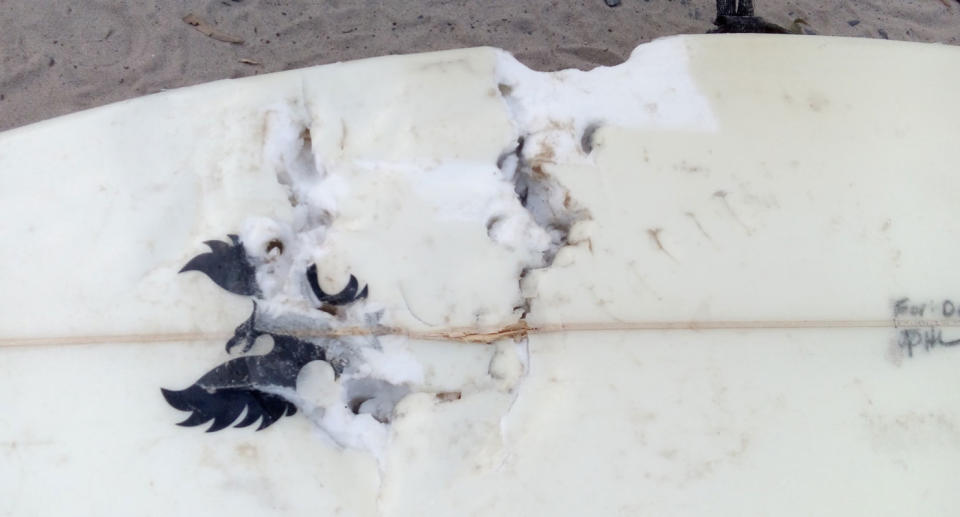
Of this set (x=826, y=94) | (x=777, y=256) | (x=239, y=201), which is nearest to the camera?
(x=239, y=201)

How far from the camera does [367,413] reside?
63.0 inches

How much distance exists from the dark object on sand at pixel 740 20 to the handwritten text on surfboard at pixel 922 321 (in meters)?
1.01

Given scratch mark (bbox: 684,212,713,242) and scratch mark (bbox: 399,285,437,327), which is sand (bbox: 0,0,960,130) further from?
scratch mark (bbox: 399,285,437,327)

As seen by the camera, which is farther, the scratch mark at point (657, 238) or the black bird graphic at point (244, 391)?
the scratch mark at point (657, 238)

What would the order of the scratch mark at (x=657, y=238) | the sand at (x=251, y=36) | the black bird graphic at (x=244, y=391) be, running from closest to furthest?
the black bird graphic at (x=244, y=391) < the scratch mark at (x=657, y=238) < the sand at (x=251, y=36)

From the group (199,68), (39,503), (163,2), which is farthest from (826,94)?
(163,2)

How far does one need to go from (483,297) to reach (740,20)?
1.43 meters

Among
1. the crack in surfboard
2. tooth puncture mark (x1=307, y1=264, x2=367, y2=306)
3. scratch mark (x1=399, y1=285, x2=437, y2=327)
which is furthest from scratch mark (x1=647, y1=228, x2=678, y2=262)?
tooth puncture mark (x1=307, y1=264, x2=367, y2=306)

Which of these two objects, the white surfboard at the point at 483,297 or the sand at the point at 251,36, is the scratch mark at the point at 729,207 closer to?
the white surfboard at the point at 483,297

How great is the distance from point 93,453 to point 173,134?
29.0 inches

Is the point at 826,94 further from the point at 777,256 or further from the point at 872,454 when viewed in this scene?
the point at 872,454

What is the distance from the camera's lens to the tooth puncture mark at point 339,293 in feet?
5.23

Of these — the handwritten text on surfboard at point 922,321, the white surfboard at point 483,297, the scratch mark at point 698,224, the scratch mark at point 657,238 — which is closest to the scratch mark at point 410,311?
the white surfboard at point 483,297

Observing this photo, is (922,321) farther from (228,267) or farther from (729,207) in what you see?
(228,267)
